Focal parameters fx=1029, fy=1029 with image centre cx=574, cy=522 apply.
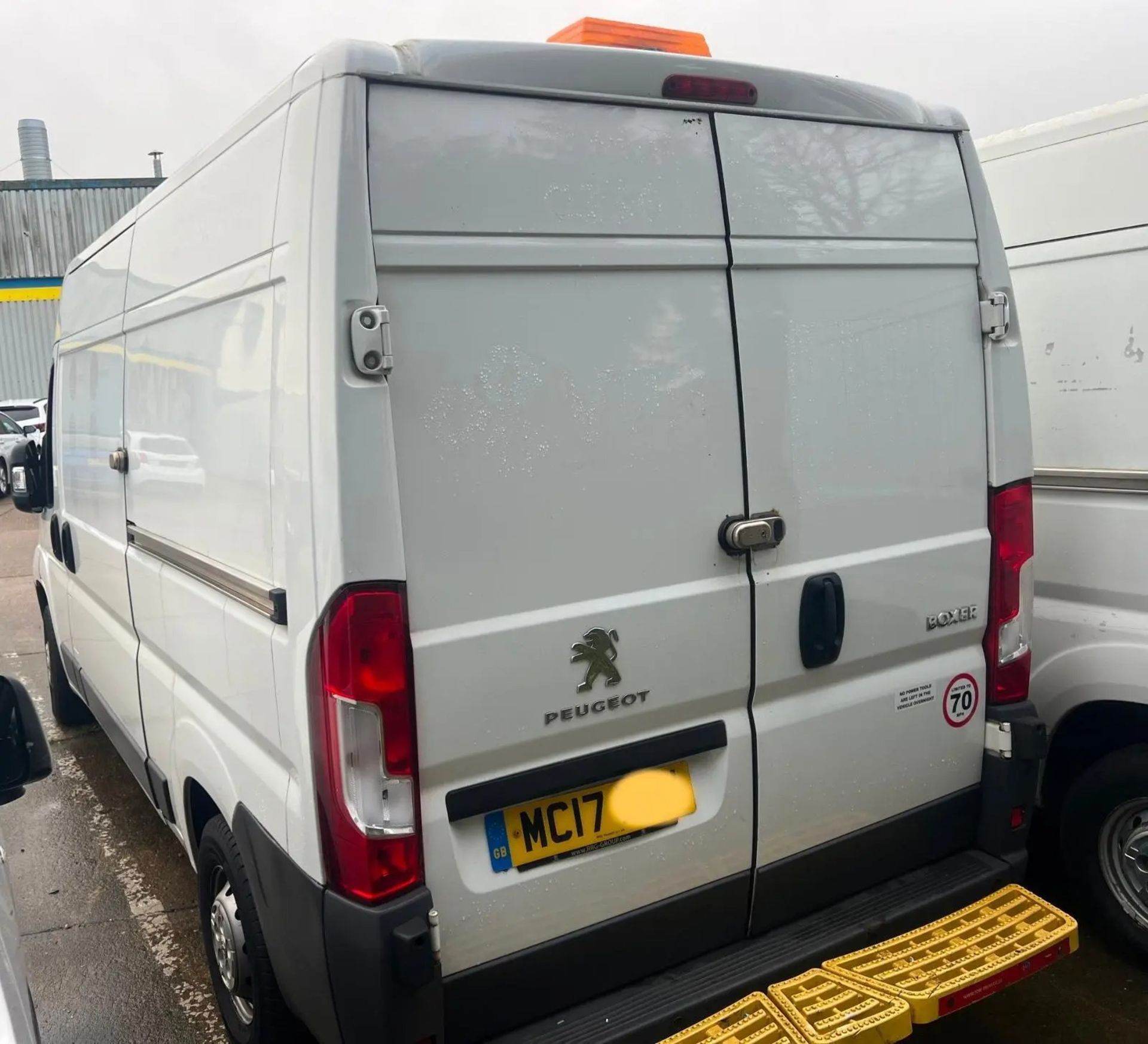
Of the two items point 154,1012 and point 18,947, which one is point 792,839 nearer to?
point 18,947

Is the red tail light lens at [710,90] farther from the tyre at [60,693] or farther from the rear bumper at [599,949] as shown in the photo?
the tyre at [60,693]

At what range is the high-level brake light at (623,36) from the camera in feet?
7.58

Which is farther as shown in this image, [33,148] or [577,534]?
[33,148]

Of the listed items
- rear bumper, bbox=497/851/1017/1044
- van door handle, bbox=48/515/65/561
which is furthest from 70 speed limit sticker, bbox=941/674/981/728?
van door handle, bbox=48/515/65/561

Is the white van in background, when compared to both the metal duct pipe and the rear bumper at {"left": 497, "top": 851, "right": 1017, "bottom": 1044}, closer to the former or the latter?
the rear bumper at {"left": 497, "top": 851, "right": 1017, "bottom": 1044}

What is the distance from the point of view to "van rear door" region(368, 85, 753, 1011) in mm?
1995

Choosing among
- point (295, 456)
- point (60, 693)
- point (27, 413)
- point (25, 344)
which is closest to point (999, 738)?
point (295, 456)

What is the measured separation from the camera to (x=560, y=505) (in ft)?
7.03

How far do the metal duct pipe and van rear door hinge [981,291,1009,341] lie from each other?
29.2 metres

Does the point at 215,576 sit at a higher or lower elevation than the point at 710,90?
lower

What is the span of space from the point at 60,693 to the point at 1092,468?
5192mm

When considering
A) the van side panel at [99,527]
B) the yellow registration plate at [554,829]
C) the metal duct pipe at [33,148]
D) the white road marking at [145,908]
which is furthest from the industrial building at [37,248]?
the yellow registration plate at [554,829]

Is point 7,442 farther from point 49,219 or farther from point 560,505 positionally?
point 560,505

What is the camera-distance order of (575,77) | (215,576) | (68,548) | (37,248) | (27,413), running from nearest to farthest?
(575,77) → (215,576) → (68,548) → (27,413) → (37,248)
